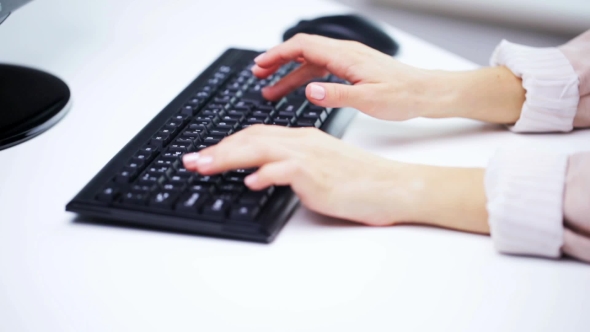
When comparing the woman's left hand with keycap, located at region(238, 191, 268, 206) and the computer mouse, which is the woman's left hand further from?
the computer mouse

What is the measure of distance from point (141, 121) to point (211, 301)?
1.16 ft

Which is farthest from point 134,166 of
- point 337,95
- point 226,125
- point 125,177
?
point 337,95

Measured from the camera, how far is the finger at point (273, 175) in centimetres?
56

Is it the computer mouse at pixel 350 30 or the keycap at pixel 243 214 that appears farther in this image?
the computer mouse at pixel 350 30

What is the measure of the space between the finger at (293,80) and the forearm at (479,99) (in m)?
0.14

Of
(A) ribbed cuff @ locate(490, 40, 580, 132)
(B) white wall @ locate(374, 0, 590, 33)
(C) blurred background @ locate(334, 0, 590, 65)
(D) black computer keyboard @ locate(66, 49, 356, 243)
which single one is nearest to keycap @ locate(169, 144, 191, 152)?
(D) black computer keyboard @ locate(66, 49, 356, 243)

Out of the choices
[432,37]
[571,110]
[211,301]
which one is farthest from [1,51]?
[432,37]

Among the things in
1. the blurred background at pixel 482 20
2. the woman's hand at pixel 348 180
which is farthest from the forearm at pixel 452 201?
the blurred background at pixel 482 20

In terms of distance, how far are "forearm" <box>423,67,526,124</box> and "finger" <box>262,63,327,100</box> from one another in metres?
0.14

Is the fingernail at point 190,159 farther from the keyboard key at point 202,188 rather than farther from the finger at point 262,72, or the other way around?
the finger at point 262,72

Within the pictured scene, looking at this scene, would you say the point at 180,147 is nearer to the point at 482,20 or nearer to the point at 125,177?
the point at 125,177

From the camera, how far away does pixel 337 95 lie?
28.0 inches

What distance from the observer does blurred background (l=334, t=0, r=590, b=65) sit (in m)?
1.40

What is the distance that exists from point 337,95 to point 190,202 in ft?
0.78
